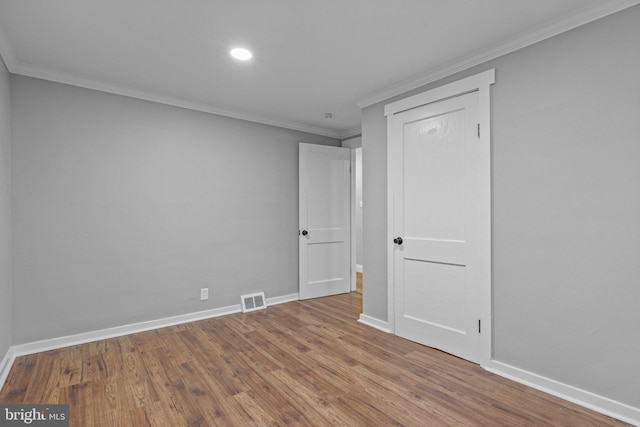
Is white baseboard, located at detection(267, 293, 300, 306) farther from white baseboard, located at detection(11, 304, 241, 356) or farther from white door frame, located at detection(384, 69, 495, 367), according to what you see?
white door frame, located at detection(384, 69, 495, 367)

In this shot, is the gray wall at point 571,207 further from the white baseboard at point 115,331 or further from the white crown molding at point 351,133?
the white baseboard at point 115,331

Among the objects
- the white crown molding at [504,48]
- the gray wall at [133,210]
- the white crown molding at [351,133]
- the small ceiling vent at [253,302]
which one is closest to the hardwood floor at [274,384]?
the gray wall at [133,210]

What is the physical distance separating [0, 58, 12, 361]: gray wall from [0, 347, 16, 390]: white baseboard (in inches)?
1.7

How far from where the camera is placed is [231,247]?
12.9 ft

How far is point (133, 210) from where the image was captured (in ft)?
10.7

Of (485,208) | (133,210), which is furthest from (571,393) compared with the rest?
(133,210)

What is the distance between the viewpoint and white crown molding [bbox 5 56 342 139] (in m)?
2.68

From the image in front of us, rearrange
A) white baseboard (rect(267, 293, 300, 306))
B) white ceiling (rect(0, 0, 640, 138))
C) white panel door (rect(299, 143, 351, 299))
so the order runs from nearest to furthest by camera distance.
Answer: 1. white ceiling (rect(0, 0, 640, 138))
2. white baseboard (rect(267, 293, 300, 306))
3. white panel door (rect(299, 143, 351, 299))

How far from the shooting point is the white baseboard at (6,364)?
2268mm

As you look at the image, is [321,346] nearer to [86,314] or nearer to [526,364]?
[526,364]

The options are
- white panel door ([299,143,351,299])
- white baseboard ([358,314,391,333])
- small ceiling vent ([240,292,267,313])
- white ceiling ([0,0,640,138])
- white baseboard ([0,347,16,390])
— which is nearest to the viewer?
white ceiling ([0,0,640,138])

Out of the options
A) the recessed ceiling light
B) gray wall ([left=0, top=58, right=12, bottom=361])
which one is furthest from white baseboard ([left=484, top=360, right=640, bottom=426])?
gray wall ([left=0, top=58, right=12, bottom=361])

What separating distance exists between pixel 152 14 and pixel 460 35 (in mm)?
2087

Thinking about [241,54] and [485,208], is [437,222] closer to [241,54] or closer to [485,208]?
[485,208]
